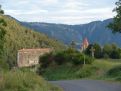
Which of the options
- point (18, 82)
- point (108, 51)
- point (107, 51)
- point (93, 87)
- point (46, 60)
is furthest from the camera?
point (107, 51)

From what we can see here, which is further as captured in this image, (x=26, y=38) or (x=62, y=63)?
(x=26, y=38)

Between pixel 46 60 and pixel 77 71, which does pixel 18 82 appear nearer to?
pixel 77 71

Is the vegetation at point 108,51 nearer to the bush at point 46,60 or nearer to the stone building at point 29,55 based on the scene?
the bush at point 46,60

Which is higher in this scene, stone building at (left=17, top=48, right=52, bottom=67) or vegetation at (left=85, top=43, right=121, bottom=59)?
vegetation at (left=85, top=43, right=121, bottom=59)

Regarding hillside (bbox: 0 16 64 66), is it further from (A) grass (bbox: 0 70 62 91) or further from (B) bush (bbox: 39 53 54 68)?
(A) grass (bbox: 0 70 62 91)

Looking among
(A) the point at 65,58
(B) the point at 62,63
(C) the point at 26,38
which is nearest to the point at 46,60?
(B) the point at 62,63

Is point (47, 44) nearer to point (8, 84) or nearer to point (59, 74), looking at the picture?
point (59, 74)

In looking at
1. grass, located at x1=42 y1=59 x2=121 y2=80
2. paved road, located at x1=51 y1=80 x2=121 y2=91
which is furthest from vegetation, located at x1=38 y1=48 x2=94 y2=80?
paved road, located at x1=51 y1=80 x2=121 y2=91

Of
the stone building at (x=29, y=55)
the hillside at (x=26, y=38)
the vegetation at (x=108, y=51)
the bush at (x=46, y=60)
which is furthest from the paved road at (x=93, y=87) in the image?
the hillside at (x=26, y=38)

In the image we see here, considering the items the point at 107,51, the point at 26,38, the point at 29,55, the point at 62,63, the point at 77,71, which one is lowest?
the point at 29,55

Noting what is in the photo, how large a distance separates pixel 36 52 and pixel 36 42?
35800mm

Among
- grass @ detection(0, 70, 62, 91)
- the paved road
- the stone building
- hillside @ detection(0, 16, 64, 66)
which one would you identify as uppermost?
grass @ detection(0, 70, 62, 91)

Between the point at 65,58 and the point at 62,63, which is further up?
the point at 65,58

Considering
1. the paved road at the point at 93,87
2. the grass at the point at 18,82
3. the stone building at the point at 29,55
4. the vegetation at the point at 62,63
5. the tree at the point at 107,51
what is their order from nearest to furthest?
the grass at the point at 18,82 < the paved road at the point at 93,87 < the vegetation at the point at 62,63 < the tree at the point at 107,51 < the stone building at the point at 29,55
